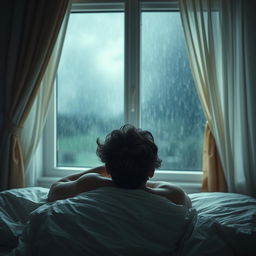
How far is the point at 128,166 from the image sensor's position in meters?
1.42

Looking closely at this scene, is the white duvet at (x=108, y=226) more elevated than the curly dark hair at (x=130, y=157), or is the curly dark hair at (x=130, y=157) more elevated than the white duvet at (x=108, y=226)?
the curly dark hair at (x=130, y=157)

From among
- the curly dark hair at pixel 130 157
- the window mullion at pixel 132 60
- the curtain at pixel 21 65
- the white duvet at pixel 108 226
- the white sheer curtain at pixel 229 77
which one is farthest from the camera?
the window mullion at pixel 132 60

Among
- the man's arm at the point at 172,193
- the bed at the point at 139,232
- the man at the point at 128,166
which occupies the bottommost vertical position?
the bed at the point at 139,232

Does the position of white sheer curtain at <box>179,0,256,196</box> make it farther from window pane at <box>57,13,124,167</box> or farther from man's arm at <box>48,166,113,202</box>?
A: man's arm at <box>48,166,113,202</box>

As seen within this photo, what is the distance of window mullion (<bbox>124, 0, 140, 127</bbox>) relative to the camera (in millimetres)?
2322

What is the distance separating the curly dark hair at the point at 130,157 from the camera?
1.42 meters

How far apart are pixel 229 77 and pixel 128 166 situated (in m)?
1.03

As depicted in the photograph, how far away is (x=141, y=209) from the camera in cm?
125

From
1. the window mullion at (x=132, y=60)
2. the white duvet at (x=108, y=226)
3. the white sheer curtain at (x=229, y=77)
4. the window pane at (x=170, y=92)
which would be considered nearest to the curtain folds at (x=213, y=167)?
the white sheer curtain at (x=229, y=77)

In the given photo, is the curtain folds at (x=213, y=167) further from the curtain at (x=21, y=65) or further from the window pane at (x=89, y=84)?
the curtain at (x=21, y=65)

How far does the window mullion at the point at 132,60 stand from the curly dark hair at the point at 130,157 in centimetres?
87

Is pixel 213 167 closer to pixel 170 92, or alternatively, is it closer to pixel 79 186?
pixel 170 92

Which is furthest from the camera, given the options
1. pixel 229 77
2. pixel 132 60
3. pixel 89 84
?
pixel 89 84

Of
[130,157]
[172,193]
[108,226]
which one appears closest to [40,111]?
[130,157]
